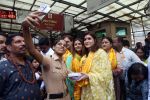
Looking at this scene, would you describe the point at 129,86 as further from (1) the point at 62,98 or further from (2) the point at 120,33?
(2) the point at 120,33

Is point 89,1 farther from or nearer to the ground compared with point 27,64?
farther from the ground

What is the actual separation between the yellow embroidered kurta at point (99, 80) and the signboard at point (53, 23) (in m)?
4.21

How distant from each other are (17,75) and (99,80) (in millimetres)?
1346

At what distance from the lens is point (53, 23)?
8.60 metres

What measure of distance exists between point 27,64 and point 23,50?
0.18 meters

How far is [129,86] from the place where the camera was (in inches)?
173

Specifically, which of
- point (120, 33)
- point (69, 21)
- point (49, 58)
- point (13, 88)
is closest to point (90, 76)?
point (49, 58)

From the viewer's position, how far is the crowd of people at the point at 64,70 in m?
2.77

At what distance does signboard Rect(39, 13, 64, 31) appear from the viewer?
810cm

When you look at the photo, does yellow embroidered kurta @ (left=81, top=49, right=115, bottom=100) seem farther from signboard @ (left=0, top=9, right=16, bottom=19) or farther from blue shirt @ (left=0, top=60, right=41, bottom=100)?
signboard @ (left=0, top=9, right=16, bottom=19)

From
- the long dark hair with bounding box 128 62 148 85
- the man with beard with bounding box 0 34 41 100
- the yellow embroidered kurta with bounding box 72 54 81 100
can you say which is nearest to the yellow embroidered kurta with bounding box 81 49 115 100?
the yellow embroidered kurta with bounding box 72 54 81 100

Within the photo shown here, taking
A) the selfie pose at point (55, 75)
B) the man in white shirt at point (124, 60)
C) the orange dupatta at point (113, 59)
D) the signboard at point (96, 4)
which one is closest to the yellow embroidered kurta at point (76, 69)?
the selfie pose at point (55, 75)

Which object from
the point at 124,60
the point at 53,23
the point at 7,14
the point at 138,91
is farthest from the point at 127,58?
the point at 7,14

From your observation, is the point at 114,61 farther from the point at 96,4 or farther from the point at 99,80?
the point at 99,80
